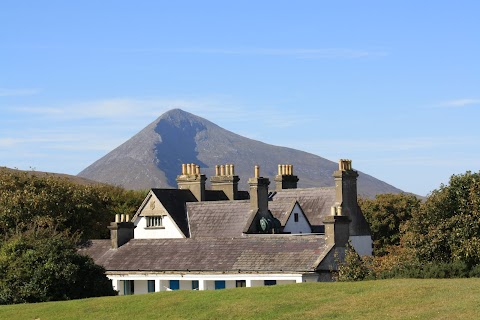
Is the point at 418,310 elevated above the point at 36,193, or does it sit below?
below

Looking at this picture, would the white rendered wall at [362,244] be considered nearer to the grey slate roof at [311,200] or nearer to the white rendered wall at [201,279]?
the grey slate roof at [311,200]

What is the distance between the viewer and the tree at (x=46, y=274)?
52.2 m

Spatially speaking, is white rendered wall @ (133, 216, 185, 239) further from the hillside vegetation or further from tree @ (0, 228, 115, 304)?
tree @ (0, 228, 115, 304)

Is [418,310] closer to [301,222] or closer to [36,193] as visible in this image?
[301,222]

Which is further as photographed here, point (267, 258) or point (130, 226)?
point (130, 226)

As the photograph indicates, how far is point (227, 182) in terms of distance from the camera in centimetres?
8606

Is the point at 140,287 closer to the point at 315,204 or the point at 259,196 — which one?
the point at 259,196

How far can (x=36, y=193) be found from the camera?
78.9 metres

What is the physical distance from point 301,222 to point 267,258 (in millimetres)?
15753

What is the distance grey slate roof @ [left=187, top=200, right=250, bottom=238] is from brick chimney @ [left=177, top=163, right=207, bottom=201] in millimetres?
3304

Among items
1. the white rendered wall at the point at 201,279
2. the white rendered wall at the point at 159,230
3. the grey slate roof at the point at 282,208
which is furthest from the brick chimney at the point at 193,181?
the white rendered wall at the point at 201,279

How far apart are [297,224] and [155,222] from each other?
37.6ft

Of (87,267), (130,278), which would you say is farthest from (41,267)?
(130,278)

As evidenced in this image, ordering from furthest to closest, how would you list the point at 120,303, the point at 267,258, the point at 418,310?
the point at 267,258
the point at 120,303
the point at 418,310
